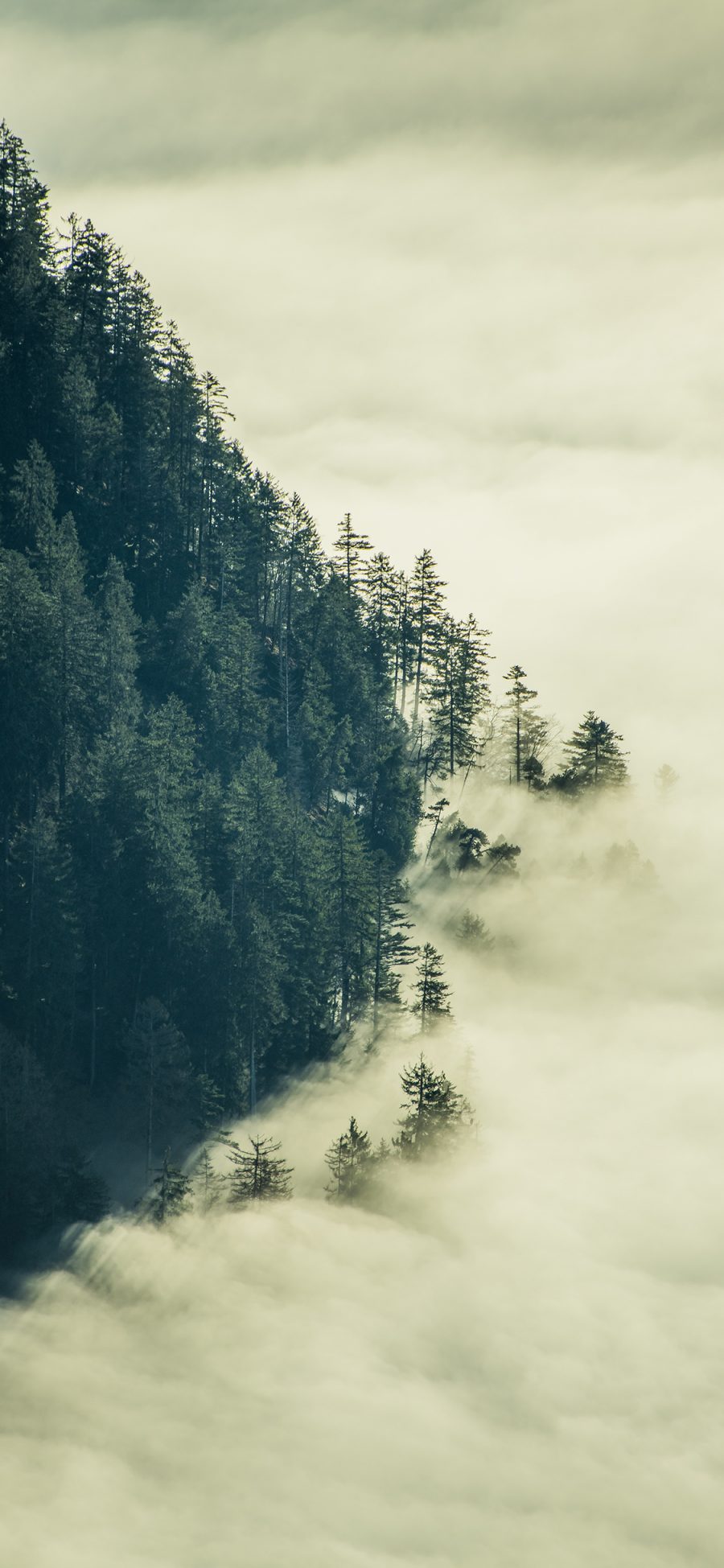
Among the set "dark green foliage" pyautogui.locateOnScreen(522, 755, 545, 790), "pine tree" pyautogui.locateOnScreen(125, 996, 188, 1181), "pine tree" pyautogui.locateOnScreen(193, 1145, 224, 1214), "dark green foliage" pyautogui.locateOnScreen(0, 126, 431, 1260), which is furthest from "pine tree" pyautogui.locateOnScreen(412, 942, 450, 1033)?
"dark green foliage" pyautogui.locateOnScreen(522, 755, 545, 790)

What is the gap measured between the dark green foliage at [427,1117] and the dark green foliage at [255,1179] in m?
8.08

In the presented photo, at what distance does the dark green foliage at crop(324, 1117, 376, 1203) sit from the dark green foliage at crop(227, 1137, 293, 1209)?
11.0ft

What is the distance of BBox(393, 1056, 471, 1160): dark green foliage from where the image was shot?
81.0 metres

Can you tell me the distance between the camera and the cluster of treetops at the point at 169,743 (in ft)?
250

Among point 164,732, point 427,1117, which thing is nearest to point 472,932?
point 427,1117

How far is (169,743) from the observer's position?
265ft

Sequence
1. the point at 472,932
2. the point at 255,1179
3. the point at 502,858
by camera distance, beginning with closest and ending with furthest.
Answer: the point at 255,1179
the point at 472,932
the point at 502,858

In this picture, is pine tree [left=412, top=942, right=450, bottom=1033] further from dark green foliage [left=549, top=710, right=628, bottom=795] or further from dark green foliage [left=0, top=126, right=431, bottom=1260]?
dark green foliage [left=549, top=710, right=628, bottom=795]

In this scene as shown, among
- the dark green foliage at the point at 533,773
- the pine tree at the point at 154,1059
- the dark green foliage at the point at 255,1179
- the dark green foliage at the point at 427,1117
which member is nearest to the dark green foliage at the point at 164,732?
the pine tree at the point at 154,1059

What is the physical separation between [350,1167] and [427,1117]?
213 inches

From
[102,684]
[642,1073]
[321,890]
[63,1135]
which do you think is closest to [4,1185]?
[63,1135]

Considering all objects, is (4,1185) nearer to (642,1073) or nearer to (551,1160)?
(551,1160)

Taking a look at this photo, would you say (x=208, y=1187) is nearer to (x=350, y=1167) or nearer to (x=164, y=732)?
(x=350, y=1167)

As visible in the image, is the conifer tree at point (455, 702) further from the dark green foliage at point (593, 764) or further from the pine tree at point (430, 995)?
the pine tree at point (430, 995)
